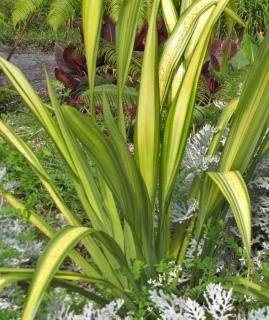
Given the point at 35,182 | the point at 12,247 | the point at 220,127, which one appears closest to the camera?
the point at 12,247

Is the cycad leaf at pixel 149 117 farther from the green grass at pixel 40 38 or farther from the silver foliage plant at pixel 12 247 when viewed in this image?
the green grass at pixel 40 38

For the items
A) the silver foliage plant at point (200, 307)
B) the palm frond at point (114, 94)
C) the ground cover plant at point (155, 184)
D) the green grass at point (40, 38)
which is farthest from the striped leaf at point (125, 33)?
the green grass at point (40, 38)

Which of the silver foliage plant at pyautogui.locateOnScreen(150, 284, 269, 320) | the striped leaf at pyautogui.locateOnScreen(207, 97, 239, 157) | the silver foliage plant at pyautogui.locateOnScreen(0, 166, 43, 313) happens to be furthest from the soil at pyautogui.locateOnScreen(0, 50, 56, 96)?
the silver foliage plant at pyautogui.locateOnScreen(150, 284, 269, 320)

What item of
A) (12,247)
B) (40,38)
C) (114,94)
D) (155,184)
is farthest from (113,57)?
(40,38)

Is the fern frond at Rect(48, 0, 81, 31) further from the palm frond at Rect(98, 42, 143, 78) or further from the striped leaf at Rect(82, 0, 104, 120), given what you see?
the striped leaf at Rect(82, 0, 104, 120)

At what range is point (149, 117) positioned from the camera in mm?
1787

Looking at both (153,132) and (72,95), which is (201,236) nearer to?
(153,132)

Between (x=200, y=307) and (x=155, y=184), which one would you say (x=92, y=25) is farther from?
(x=200, y=307)

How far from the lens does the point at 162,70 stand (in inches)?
78.2

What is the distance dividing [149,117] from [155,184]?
194 millimetres

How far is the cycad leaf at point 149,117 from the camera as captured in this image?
1.72 metres

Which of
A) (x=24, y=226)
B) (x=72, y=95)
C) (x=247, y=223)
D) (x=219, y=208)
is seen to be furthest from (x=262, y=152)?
(x=72, y=95)

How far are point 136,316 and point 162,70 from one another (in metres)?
0.75

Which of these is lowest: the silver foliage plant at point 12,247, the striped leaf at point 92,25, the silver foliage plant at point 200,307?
the silver foliage plant at point 12,247
